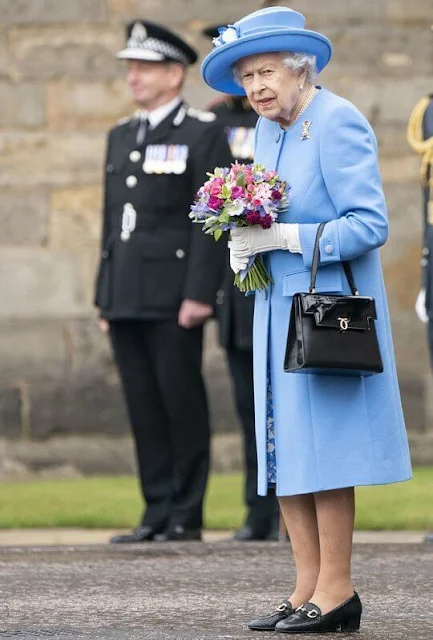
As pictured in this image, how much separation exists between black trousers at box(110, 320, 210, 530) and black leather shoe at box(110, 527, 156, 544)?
0.20ft

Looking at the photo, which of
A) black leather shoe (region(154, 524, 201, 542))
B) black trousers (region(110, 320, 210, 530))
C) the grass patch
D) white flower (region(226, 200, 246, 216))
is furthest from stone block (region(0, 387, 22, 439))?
white flower (region(226, 200, 246, 216))

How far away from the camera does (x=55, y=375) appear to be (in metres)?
9.73

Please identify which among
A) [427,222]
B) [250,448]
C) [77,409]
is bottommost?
[250,448]

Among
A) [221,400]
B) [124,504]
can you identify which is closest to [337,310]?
[124,504]

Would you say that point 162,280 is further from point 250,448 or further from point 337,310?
point 337,310

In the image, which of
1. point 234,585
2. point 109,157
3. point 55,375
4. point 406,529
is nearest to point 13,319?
point 55,375

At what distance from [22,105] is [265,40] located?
5062 millimetres

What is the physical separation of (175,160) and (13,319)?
103 inches

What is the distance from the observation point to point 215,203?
4914mm

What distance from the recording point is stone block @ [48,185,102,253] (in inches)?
386

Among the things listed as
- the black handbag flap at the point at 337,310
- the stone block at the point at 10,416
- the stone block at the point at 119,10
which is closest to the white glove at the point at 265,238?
the black handbag flap at the point at 337,310

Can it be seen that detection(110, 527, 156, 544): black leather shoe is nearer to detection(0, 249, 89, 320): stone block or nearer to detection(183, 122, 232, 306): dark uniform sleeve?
detection(183, 122, 232, 306): dark uniform sleeve

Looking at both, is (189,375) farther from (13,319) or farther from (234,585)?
(13,319)

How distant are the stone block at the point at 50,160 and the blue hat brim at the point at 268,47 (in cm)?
472
